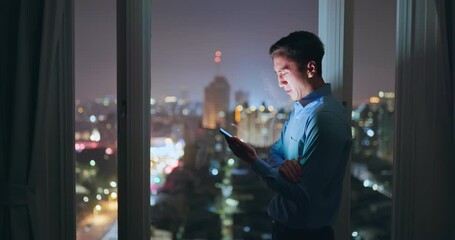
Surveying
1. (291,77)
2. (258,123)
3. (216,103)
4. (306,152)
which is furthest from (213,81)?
(306,152)

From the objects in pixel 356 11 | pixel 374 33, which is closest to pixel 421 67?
pixel 374 33

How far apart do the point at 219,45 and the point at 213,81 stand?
173 millimetres

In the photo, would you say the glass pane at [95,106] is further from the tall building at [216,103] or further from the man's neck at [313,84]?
the man's neck at [313,84]

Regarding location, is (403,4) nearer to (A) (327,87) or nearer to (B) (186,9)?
(A) (327,87)

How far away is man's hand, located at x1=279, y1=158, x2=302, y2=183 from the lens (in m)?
1.27

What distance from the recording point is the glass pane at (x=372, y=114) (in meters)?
1.81

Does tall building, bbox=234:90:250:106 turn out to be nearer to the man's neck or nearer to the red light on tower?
the red light on tower

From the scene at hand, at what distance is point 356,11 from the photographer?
1.81 m

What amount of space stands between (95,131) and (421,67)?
4.95ft

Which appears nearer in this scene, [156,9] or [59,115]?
[59,115]

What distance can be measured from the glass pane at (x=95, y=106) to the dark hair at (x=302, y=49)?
33.5 inches

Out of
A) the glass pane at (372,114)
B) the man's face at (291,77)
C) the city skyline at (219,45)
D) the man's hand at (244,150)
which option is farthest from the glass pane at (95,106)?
the glass pane at (372,114)

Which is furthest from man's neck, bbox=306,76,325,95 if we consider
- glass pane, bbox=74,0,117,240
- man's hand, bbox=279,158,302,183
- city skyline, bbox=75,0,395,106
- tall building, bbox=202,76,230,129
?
glass pane, bbox=74,0,117,240

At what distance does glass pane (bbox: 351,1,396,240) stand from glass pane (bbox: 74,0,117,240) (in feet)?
3.71
